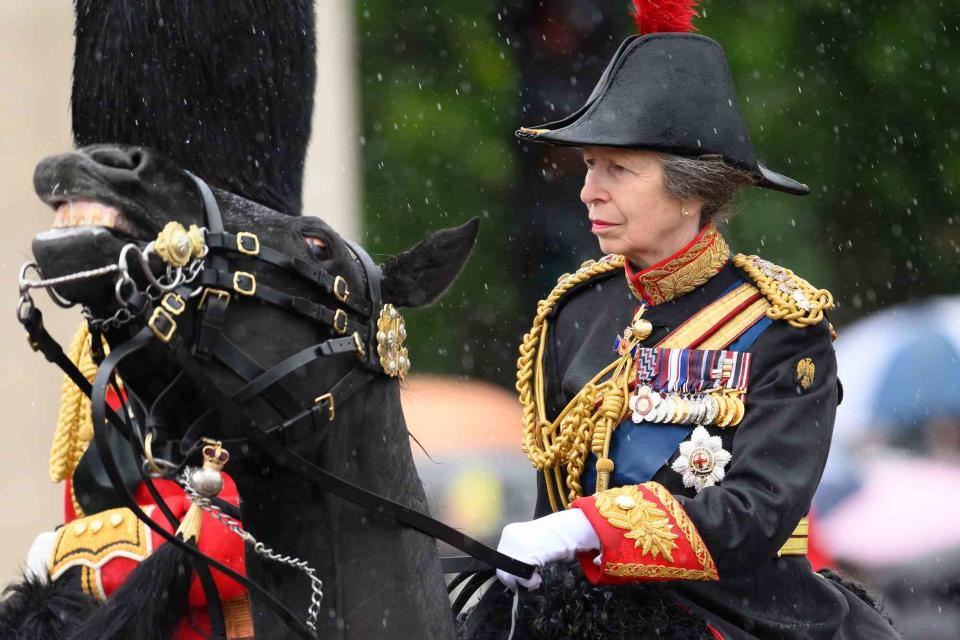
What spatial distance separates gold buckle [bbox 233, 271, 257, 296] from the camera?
3137 millimetres

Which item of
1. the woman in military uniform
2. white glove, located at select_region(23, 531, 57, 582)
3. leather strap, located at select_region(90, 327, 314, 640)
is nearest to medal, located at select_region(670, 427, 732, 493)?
the woman in military uniform

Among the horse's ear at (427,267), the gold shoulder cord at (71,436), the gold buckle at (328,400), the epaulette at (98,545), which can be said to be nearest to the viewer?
the gold buckle at (328,400)

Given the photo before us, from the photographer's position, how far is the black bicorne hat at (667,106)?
365 centimetres

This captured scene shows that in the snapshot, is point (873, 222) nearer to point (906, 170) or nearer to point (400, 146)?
point (906, 170)

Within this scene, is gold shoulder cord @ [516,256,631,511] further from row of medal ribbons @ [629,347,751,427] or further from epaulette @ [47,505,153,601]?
epaulette @ [47,505,153,601]

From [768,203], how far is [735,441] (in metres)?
6.62

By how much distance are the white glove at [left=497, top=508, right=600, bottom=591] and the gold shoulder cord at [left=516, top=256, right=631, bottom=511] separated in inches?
13.6

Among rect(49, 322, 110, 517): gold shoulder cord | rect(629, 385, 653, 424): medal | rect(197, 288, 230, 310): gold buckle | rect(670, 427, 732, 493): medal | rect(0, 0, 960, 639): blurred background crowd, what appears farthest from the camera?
rect(0, 0, 960, 639): blurred background crowd

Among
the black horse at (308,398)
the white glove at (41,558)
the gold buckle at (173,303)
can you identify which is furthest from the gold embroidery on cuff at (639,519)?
the white glove at (41,558)

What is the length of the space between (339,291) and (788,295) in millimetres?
1084

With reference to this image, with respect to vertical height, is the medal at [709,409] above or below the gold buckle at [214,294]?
below

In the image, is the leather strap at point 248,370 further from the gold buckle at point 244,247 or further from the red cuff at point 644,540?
the red cuff at point 644,540

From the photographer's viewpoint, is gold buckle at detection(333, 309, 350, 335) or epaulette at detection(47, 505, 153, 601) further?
epaulette at detection(47, 505, 153, 601)

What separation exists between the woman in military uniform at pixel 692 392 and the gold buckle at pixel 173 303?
36.2 inches
